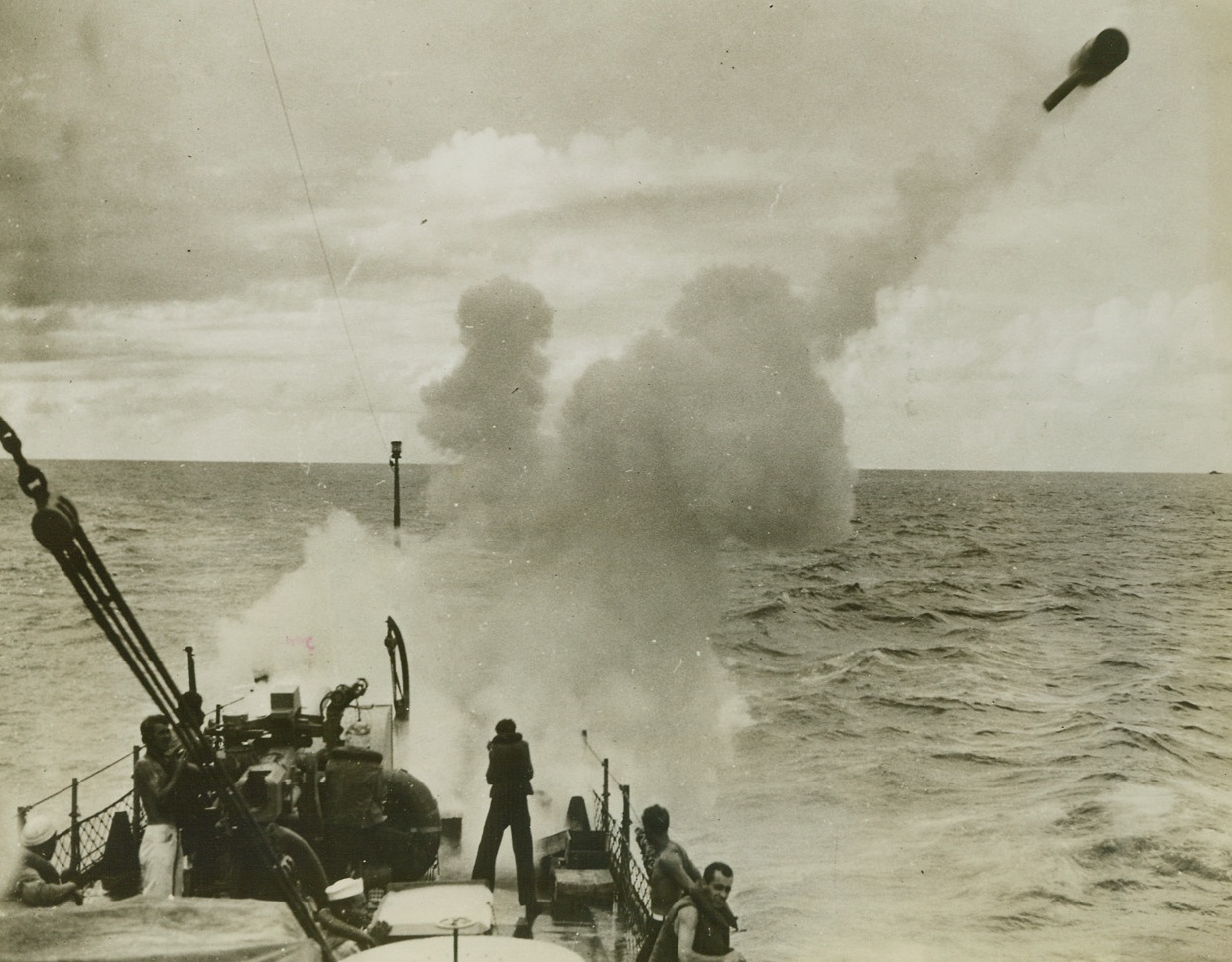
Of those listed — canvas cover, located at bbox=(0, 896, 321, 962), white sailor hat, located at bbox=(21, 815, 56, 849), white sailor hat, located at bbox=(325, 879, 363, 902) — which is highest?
canvas cover, located at bbox=(0, 896, 321, 962)

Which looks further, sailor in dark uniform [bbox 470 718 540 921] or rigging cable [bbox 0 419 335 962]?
sailor in dark uniform [bbox 470 718 540 921]

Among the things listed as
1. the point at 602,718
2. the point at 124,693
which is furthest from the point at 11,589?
the point at 602,718

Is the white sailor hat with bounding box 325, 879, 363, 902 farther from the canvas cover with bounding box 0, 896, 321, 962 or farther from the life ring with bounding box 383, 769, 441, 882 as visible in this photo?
the canvas cover with bounding box 0, 896, 321, 962

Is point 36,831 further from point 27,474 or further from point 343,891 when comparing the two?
point 27,474

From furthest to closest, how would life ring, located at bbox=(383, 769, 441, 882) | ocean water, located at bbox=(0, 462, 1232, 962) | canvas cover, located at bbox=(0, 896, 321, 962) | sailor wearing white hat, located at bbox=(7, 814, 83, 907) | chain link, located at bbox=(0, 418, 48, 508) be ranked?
ocean water, located at bbox=(0, 462, 1232, 962)
life ring, located at bbox=(383, 769, 441, 882)
sailor wearing white hat, located at bbox=(7, 814, 83, 907)
chain link, located at bbox=(0, 418, 48, 508)
canvas cover, located at bbox=(0, 896, 321, 962)

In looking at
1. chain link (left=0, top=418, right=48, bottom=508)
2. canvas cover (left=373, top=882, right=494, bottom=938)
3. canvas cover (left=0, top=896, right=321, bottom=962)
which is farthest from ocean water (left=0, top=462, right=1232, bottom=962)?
chain link (left=0, top=418, right=48, bottom=508)

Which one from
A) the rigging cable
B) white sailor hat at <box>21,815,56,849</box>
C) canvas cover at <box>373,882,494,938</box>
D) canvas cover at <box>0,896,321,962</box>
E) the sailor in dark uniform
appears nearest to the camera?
canvas cover at <box>0,896,321,962</box>

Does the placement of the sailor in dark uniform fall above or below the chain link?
below

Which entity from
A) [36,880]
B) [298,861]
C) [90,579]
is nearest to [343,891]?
[298,861]
